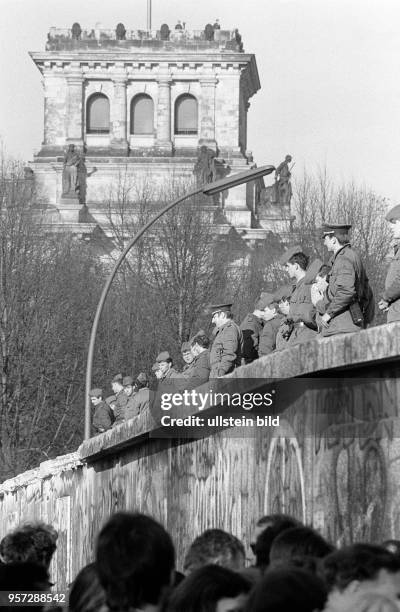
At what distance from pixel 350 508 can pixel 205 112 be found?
92.5m

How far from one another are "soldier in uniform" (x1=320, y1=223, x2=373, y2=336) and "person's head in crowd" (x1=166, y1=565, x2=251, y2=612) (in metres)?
5.88

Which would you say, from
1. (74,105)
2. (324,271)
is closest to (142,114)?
(74,105)

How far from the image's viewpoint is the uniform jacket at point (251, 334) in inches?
773

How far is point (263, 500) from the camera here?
12.4m

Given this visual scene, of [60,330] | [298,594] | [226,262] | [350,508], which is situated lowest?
[298,594]

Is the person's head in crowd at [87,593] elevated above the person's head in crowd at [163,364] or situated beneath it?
situated beneath

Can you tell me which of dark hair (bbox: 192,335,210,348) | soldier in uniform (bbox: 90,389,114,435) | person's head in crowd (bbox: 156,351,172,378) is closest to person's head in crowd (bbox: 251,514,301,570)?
dark hair (bbox: 192,335,210,348)

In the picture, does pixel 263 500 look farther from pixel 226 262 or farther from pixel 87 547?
pixel 226 262

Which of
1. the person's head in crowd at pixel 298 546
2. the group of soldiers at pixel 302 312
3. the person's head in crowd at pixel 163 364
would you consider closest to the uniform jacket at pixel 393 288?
the group of soldiers at pixel 302 312

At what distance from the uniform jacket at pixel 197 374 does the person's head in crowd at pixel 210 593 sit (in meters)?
9.43

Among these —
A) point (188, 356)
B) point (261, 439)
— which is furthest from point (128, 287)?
point (261, 439)

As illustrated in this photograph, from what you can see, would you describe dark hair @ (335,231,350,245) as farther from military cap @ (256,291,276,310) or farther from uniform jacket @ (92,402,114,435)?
uniform jacket @ (92,402,114,435)

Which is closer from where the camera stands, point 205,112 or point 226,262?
point 226,262

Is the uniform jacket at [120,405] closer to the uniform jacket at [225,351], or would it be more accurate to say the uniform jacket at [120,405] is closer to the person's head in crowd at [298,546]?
the uniform jacket at [225,351]
